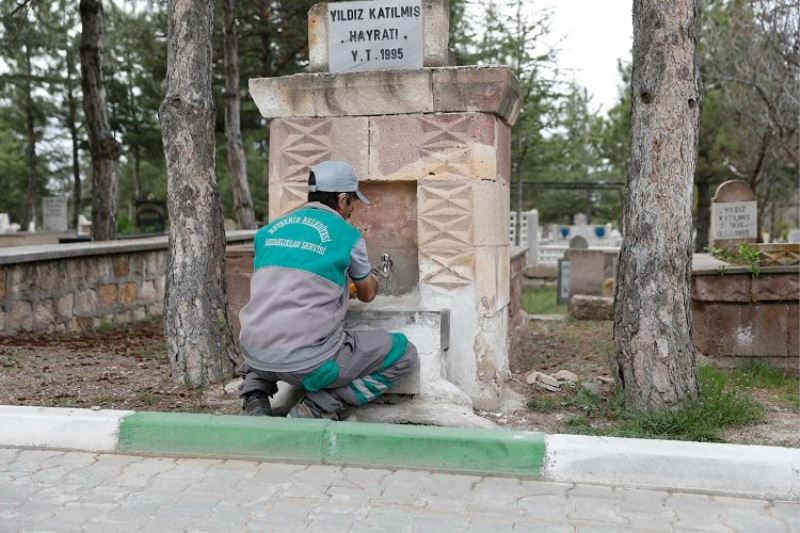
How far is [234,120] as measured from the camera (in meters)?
15.4

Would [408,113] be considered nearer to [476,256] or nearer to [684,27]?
[476,256]

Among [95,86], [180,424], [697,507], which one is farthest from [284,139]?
[95,86]

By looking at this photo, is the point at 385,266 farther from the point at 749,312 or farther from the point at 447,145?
the point at 749,312

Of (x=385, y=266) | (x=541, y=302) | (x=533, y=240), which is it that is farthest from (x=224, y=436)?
(x=533, y=240)

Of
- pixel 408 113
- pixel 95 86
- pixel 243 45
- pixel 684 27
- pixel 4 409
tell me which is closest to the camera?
pixel 4 409

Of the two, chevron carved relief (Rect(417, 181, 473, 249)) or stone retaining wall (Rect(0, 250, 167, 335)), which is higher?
chevron carved relief (Rect(417, 181, 473, 249))

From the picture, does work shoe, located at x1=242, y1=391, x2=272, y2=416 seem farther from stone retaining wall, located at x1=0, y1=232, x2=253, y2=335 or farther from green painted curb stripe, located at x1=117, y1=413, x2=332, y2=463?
stone retaining wall, located at x1=0, y1=232, x2=253, y2=335

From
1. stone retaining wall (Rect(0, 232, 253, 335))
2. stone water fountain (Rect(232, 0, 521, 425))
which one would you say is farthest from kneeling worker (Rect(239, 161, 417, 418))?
stone retaining wall (Rect(0, 232, 253, 335))

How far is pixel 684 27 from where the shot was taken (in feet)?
15.1

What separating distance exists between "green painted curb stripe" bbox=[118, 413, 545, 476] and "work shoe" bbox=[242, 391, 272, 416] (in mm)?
223

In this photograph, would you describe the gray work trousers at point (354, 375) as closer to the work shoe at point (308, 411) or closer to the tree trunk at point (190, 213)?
the work shoe at point (308, 411)

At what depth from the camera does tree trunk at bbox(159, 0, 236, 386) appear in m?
5.51

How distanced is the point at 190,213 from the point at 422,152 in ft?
5.46

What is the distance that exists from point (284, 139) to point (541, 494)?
2.75m
